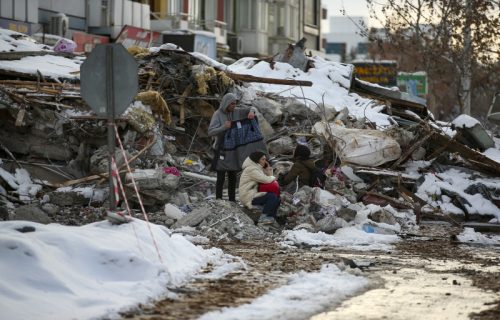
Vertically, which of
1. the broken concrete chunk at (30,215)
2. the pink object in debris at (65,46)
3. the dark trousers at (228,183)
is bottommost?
the broken concrete chunk at (30,215)

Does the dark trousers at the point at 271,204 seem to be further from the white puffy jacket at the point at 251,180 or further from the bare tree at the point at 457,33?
the bare tree at the point at 457,33

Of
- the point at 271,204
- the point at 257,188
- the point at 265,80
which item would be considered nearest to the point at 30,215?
the point at 257,188

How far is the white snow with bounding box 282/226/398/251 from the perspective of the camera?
50.4 feet

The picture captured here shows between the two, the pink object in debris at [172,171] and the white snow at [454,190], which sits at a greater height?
the pink object in debris at [172,171]

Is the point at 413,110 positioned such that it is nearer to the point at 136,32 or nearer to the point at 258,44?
the point at 136,32

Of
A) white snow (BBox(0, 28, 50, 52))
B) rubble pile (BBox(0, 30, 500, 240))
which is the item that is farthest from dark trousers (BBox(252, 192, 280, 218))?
white snow (BBox(0, 28, 50, 52))

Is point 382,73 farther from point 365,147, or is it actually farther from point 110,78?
point 110,78

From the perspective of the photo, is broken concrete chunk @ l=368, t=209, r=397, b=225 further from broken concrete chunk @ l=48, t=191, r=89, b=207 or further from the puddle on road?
the puddle on road

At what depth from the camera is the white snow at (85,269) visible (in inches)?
346

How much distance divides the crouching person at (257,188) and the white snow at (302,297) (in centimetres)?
510

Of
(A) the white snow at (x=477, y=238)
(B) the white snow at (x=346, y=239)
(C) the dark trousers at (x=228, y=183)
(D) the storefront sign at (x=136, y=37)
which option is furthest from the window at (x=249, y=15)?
(B) the white snow at (x=346, y=239)

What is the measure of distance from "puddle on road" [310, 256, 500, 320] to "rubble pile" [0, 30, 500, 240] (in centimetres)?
460

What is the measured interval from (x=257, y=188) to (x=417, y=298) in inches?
299

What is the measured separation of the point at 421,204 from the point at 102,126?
20.0ft
